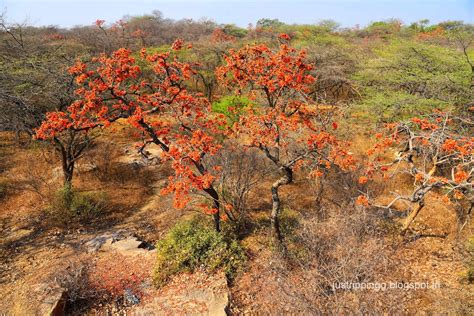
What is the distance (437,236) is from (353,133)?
7.64 m

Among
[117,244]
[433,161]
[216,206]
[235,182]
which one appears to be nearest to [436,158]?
[433,161]

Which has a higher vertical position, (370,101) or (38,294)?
(370,101)

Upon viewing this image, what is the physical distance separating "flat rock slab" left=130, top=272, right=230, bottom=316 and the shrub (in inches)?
8.4

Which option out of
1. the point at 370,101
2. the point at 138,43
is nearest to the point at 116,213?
the point at 370,101

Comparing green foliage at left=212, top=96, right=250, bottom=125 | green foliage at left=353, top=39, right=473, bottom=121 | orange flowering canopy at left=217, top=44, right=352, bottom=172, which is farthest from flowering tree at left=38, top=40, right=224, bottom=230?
green foliage at left=353, top=39, right=473, bottom=121

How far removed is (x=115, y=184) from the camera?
13.0 metres

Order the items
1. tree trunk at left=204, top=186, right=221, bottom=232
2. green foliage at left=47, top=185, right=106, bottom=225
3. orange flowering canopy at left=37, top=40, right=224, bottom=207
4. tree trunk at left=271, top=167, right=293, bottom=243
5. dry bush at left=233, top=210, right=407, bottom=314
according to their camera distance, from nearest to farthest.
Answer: dry bush at left=233, top=210, right=407, bottom=314 < orange flowering canopy at left=37, top=40, right=224, bottom=207 < tree trunk at left=271, top=167, right=293, bottom=243 < tree trunk at left=204, top=186, right=221, bottom=232 < green foliage at left=47, top=185, right=106, bottom=225

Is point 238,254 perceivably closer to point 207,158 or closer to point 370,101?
point 207,158

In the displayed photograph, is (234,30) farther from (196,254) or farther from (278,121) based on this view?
(196,254)

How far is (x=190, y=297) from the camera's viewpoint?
7.14m

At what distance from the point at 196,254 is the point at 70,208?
5.07 meters

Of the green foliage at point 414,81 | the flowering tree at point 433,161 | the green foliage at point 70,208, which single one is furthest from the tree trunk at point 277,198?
the green foliage at point 414,81

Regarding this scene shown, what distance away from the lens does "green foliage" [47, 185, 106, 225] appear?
1043 centimetres

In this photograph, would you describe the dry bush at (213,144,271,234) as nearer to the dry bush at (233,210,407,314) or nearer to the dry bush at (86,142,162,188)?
the dry bush at (233,210,407,314)
